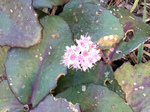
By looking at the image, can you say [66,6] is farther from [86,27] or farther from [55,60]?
[55,60]

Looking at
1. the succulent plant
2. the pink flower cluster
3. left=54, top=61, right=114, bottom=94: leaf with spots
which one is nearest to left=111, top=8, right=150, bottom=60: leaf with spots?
the succulent plant

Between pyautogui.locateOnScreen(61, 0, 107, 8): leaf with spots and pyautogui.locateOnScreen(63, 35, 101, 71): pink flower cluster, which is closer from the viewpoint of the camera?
pyautogui.locateOnScreen(63, 35, 101, 71): pink flower cluster

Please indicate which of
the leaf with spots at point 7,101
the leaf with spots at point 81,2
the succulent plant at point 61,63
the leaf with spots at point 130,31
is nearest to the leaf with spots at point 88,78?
the succulent plant at point 61,63

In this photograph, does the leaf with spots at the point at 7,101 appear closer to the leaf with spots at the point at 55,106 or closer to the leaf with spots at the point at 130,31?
the leaf with spots at the point at 55,106

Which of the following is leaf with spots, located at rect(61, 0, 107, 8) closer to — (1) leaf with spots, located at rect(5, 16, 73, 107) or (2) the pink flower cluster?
(1) leaf with spots, located at rect(5, 16, 73, 107)

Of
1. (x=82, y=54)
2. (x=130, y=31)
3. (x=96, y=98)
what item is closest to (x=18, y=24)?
(x=82, y=54)

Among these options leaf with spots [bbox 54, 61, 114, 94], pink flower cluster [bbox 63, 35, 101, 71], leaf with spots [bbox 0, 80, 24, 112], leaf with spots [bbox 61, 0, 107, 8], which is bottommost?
leaf with spots [bbox 0, 80, 24, 112]
